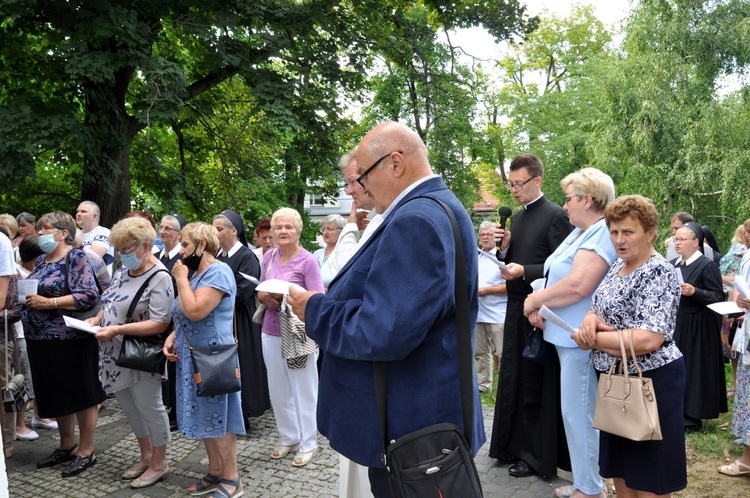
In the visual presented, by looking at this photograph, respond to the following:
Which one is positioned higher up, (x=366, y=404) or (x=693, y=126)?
(x=693, y=126)

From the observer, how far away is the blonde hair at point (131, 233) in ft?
16.0

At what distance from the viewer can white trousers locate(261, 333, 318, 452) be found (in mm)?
5840

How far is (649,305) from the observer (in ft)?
11.2

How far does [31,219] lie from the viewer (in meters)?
7.84

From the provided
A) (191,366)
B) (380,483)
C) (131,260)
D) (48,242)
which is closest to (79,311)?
(48,242)

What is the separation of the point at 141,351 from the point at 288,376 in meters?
1.42

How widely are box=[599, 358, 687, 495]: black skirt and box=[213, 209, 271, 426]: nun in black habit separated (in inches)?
159

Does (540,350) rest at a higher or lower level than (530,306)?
lower

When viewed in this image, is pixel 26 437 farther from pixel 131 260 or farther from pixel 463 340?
pixel 463 340

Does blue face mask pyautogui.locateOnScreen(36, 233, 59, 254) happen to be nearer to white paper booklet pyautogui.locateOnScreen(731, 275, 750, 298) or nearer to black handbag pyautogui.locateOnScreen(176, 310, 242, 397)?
black handbag pyautogui.locateOnScreen(176, 310, 242, 397)

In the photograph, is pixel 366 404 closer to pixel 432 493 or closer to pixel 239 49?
pixel 432 493

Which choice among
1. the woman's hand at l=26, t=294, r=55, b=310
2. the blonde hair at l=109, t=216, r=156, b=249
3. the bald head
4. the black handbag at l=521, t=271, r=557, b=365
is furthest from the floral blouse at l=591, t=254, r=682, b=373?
the woman's hand at l=26, t=294, r=55, b=310

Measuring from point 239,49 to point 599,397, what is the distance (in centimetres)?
924

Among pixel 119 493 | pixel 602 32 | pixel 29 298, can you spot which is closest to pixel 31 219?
pixel 29 298
